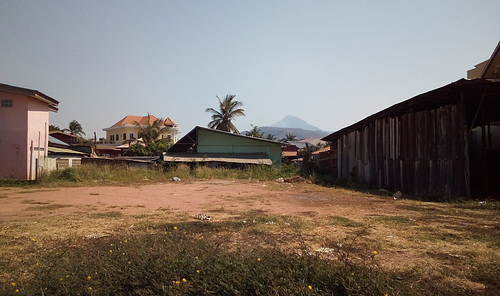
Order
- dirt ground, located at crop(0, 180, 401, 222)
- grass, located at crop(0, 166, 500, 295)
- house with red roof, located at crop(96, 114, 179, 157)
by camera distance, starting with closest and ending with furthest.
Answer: grass, located at crop(0, 166, 500, 295), dirt ground, located at crop(0, 180, 401, 222), house with red roof, located at crop(96, 114, 179, 157)

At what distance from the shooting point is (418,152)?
11.6 meters

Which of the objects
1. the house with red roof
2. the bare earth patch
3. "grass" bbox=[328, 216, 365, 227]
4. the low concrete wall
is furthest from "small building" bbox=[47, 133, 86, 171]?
the house with red roof

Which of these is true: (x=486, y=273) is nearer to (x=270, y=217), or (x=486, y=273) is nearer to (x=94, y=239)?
(x=270, y=217)

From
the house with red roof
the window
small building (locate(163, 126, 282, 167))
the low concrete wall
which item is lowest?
the low concrete wall

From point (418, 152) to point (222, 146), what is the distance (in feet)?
54.6

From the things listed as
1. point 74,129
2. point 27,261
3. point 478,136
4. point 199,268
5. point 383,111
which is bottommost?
point 27,261

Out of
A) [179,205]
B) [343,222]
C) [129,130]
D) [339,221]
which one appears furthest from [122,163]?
[129,130]

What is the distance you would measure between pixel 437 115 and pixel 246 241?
30.3 ft

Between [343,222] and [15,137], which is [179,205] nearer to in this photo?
[343,222]

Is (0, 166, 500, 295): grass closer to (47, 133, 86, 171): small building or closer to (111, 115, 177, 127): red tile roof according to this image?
(47, 133, 86, 171): small building

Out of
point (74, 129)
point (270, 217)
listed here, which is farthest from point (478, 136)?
point (74, 129)

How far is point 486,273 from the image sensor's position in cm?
365

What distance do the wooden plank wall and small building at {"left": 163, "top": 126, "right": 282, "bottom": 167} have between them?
10.4 metres

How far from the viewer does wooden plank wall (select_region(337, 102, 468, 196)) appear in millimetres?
10398
